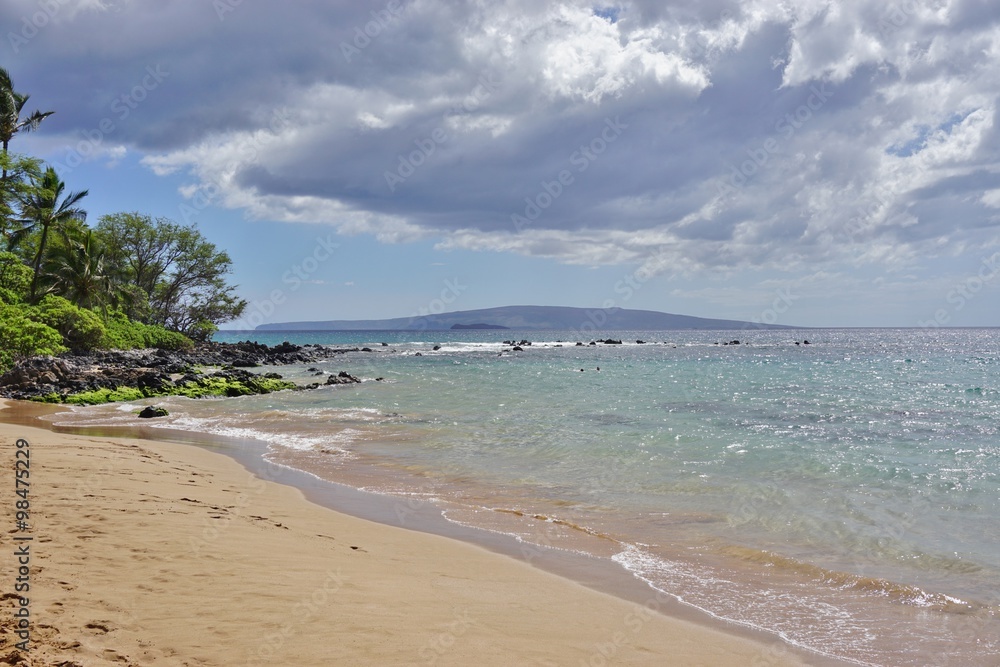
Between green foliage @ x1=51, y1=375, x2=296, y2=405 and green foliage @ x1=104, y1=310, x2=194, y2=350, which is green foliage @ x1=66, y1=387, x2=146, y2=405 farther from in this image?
green foliage @ x1=104, y1=310, x2=194, y2=350

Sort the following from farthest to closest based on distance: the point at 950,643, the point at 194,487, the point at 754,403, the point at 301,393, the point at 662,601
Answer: the point at 301,393, the point at 754,403, the point at 194,487, the point at 662,601, the point at 950,643

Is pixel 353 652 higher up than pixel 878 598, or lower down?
higher up

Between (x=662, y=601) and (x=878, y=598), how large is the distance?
2375 mm

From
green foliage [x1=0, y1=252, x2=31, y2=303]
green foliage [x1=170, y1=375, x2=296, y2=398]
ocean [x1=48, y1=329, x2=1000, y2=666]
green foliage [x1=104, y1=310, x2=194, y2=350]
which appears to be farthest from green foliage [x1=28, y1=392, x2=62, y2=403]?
green foliage [x1=104, y1=310, x2=194, y2=350]

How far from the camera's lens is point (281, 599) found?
5.10m

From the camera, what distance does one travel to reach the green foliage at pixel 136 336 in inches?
1779

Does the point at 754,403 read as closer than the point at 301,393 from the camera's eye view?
Yes

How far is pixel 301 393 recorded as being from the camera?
30.8 metres

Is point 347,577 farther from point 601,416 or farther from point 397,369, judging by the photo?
point 397,369

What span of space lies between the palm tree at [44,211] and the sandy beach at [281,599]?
40157 mm

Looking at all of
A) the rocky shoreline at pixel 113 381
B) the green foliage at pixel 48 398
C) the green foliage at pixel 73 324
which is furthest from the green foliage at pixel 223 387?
the green foliage at pixel 73 324

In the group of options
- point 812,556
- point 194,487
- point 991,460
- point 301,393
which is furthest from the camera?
point 301,393

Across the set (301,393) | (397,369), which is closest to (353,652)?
(301,393)

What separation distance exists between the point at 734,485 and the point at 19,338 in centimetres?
Result: 2912
